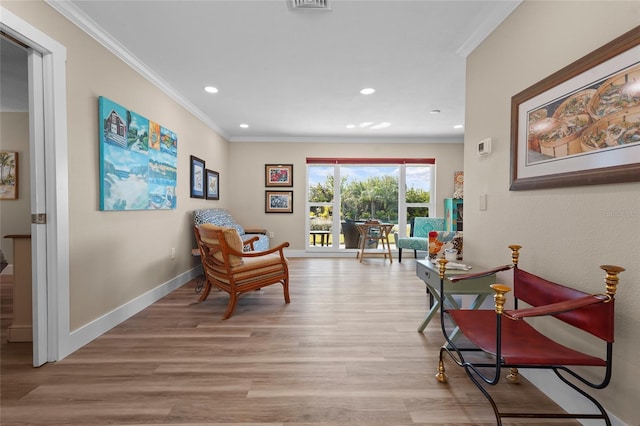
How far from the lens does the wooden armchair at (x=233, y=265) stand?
9.14ft

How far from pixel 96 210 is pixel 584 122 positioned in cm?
339

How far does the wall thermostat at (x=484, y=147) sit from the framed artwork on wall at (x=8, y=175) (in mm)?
6208

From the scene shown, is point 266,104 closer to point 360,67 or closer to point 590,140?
point 360,67

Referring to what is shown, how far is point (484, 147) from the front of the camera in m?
2.26

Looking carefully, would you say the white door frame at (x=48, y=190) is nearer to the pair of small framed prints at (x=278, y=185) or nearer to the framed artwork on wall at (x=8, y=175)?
the framed artwork on wall at (x=8, y=175)

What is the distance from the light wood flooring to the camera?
4.95 feet

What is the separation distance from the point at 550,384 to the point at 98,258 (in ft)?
11.0

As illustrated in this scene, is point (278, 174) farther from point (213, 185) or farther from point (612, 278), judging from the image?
point (612, 278)

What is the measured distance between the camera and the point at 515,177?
193 centimetres

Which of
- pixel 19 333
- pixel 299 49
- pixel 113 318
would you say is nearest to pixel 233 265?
pixel 113 318

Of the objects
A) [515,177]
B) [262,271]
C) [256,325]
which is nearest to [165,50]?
[262,271]

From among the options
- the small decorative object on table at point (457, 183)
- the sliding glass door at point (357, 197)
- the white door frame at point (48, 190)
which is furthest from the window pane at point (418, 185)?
the white door frame at point (48, 190)

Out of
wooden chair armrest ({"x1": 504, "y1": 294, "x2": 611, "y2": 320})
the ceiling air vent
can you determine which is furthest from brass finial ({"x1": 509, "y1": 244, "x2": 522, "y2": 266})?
the ceiling air vent

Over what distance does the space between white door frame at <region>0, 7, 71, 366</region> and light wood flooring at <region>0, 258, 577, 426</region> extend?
296 mm
